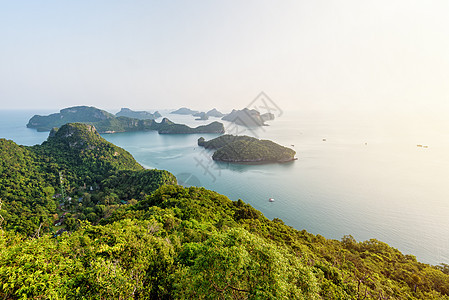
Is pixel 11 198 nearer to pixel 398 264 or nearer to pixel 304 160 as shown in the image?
pixel 398 264

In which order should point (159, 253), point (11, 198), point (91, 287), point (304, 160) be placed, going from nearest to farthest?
point (91, 287), point (159, 253), point (11, 198), point (304, 160)

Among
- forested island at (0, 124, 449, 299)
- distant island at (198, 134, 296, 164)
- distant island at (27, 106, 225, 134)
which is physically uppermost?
distant island at (27, 106, 225, 134)

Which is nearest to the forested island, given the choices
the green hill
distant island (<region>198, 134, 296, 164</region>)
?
the green hill

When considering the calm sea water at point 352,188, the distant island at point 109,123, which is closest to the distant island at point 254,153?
the calm sea water at point 352,188

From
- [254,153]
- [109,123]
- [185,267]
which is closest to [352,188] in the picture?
[254,153]

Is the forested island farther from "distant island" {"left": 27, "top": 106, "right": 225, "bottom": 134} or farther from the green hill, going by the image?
"distant island" {"left": 27, "top": 106, "right": 225, "bottom": 134}

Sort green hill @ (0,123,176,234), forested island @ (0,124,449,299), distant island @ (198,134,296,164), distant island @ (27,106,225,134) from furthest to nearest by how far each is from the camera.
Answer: distant island @ (27,106,225,134) → distant island @ (198,134,296,164) → green hill @ (0,123,176,234) → forested island @ (0,124,449,299)

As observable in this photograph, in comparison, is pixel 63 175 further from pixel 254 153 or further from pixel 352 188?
pixel 352 188

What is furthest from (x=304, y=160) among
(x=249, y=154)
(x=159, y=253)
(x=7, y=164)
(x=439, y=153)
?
(x=7, y=164)

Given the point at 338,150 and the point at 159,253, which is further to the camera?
the point at 338,150
